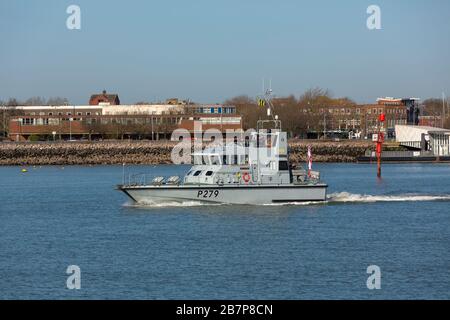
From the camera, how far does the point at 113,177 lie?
256ft

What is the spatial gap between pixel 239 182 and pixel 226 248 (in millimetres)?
10827

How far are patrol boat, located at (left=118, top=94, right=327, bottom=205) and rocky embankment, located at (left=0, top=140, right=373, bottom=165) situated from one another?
56.7 meters

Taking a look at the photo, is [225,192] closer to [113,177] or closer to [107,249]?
[107,249]

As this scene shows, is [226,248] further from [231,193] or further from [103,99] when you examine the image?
[103,99]

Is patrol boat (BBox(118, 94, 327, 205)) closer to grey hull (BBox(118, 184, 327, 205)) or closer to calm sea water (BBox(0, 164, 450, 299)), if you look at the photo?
grey hull (BBox(118, 184, 327, 205))

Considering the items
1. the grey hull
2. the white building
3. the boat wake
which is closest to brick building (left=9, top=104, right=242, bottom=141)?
the white building

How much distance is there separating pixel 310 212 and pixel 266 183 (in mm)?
2547

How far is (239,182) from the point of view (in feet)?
151

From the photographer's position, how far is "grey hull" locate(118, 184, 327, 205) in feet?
150

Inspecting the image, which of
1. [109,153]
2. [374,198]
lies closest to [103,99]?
[109,153]

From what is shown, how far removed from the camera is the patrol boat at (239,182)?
150ft

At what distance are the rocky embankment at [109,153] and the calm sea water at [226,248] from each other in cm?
4926

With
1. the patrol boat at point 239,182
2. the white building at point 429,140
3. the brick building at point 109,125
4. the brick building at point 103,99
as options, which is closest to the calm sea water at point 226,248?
the patrol boat at point 239,182
